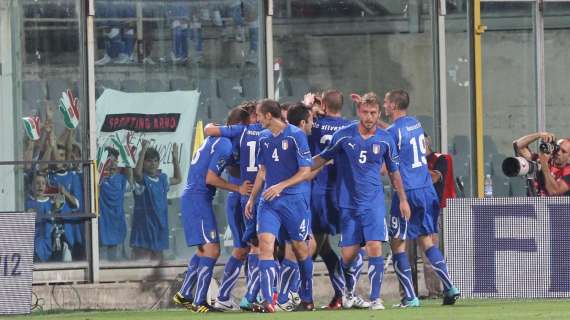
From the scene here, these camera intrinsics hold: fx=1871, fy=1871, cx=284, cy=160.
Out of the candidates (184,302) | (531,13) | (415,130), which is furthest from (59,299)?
(531,13)

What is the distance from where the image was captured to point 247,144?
1716 centimetres

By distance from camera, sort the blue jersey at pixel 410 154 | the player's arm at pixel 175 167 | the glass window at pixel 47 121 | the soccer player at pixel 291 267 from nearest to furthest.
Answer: the soccer player at pixel 291 267 < the blue jersey at pixel 410 154 < the glass window at pixel 47 121 < the player's arm at pixel 175 167

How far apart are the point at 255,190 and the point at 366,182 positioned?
1005mm

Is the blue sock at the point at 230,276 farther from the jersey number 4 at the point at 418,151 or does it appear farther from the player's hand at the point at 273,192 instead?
the jersey number 4 at the point at 418,151

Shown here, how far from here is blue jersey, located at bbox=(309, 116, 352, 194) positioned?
17.6 metres

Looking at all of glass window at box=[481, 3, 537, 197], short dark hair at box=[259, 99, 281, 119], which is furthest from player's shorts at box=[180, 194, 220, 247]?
glass window at box=[481, 3, 537, 197]

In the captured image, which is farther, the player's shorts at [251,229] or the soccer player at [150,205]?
the soccer player at [150,205]

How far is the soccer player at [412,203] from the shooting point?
17266 millimetres

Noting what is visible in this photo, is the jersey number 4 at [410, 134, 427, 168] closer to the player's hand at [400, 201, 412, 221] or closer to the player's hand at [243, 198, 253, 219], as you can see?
the player's hand at [400, 201, 412, 221]

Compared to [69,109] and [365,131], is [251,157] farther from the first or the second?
[69,109]

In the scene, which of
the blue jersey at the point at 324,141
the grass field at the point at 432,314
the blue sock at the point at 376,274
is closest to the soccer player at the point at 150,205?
the grass field at the point at 432,314

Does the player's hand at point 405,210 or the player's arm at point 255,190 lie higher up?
the player's arm at point 255,190

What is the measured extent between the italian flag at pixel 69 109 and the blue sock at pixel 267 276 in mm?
5138

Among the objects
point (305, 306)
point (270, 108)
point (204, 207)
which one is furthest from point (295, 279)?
point (270, 108)
